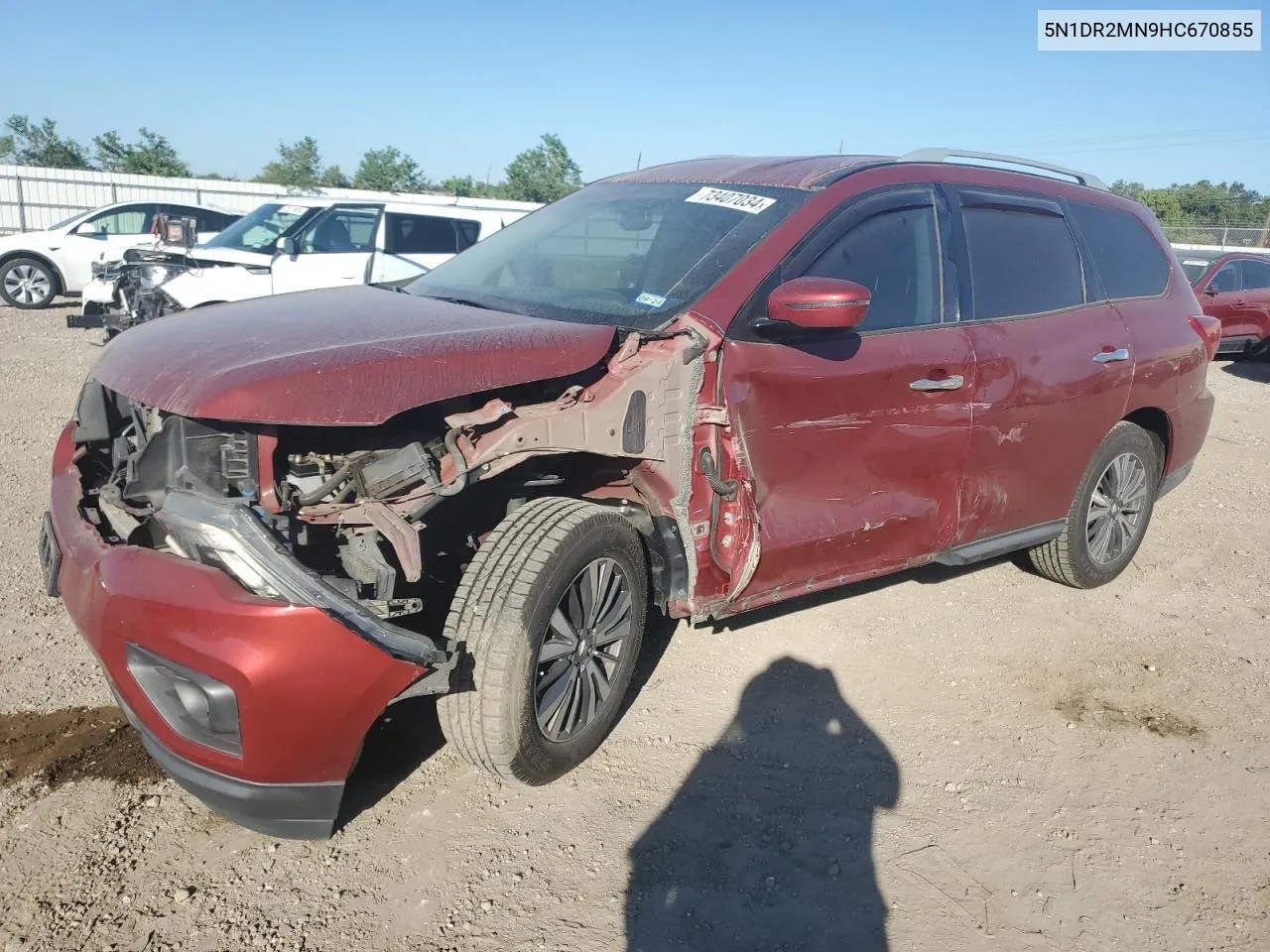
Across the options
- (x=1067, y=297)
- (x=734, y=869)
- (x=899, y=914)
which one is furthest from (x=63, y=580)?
(x=1067, y=297)

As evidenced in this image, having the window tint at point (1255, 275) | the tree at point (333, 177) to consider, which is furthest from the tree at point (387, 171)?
the window tint at point (1255, 275)

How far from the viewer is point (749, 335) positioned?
10.1 feet

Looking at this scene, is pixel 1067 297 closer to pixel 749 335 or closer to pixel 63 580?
pixel 749 335

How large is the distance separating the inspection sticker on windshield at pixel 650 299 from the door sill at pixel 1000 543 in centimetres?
159

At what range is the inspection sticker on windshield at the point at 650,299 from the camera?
10.5 feet

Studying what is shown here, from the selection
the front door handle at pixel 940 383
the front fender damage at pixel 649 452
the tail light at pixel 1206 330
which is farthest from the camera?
the tail light at pixel 1206 330

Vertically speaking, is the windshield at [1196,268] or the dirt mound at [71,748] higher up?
the windshield at [1196,268]

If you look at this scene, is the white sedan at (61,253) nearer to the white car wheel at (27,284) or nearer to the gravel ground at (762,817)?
the white car wheel at (27,284)

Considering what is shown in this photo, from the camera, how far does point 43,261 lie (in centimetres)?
1368

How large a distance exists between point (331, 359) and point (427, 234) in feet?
27.5

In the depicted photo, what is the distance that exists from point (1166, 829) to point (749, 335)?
2.01 meters

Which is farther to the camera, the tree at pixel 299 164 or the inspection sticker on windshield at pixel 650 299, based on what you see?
the tree at pixel 299 164

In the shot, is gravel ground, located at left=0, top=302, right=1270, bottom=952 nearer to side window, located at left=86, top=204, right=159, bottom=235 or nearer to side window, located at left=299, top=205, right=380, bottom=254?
side window, located at left=299, top=205, right=380, bottom=254

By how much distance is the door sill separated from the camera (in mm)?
3934
